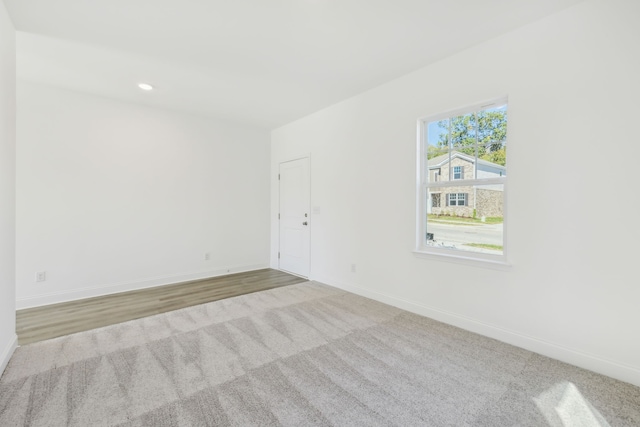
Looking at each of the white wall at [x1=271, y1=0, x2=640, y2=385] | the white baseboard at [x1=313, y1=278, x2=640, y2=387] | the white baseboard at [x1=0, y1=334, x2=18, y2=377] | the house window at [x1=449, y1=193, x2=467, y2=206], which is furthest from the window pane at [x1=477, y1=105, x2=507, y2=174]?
the white baseboard at [x1=0, y1=334, x2=18, y2=377]

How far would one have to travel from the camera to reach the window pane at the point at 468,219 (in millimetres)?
2660

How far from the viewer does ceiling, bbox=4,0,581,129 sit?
2.14 meters

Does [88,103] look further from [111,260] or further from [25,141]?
[111,260]

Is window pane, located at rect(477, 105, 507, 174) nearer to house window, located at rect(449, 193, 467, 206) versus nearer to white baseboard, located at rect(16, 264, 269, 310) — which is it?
house window, located at rect(449, 193, 467, 206)

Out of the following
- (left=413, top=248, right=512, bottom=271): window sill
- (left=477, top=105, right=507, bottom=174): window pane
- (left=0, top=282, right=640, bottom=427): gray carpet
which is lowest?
(left=0, top=282, right=640, bottom=427): gray carpet

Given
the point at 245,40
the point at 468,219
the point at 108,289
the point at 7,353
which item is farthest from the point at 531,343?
the point at 108,289

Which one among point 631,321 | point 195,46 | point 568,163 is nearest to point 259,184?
point 195,46

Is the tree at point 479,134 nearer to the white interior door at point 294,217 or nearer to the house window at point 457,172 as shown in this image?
the house window at point 457,172

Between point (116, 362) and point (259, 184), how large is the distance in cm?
367

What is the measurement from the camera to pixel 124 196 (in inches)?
158

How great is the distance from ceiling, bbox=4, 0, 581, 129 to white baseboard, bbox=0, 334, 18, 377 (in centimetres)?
256

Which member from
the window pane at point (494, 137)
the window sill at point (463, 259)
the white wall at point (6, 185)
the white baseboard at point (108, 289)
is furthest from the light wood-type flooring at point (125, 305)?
the window pane at point (494, 137)

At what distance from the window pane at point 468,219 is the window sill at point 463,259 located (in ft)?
0.25

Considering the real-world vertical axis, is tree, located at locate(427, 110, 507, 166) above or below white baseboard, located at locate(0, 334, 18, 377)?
above
